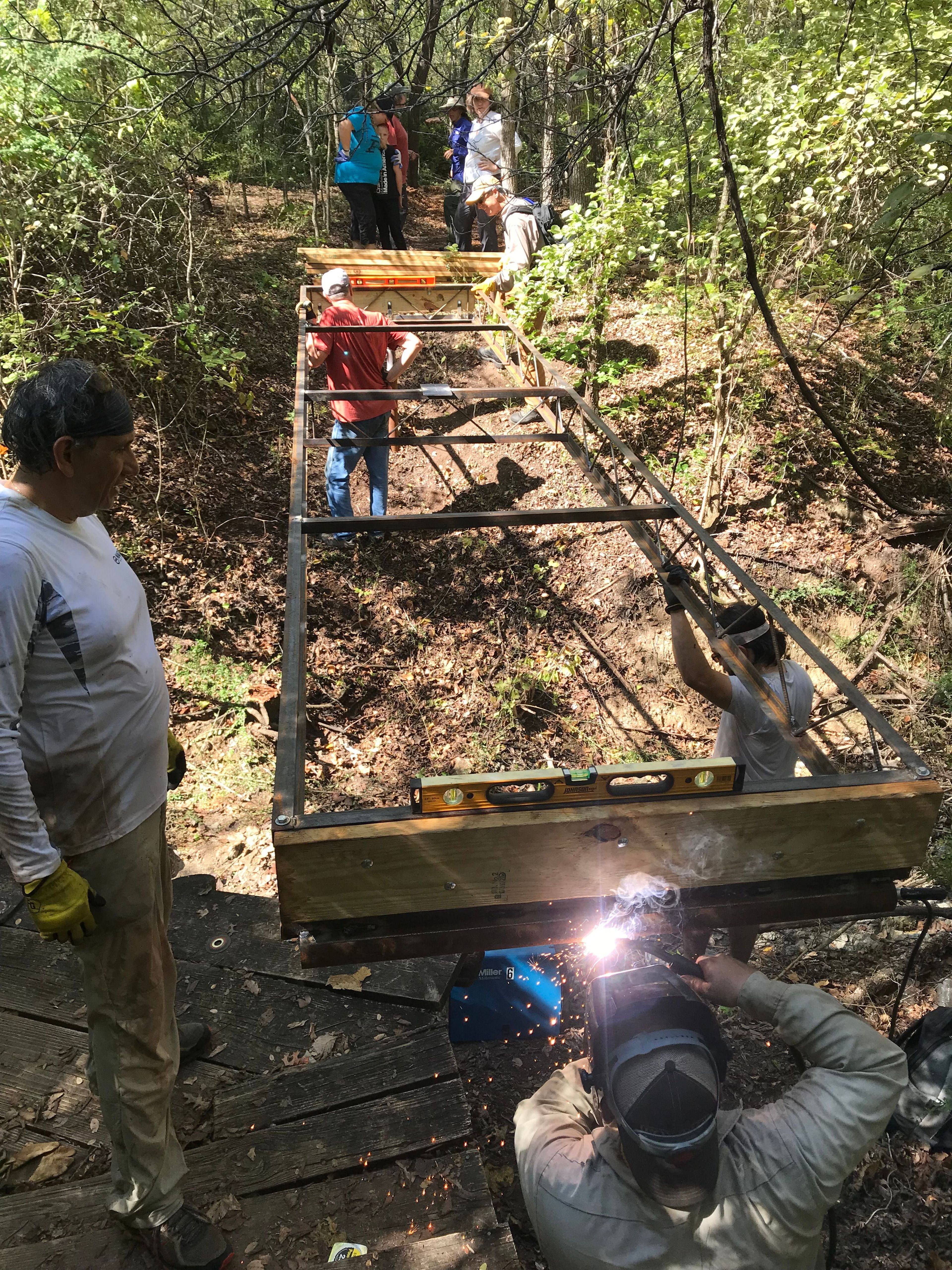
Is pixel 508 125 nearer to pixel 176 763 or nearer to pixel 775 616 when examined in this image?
pixel 775 616

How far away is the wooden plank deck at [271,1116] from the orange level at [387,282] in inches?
255

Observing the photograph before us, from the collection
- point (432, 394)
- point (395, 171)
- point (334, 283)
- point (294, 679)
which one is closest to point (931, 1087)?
point (294, 679)

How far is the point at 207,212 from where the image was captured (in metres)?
8.98

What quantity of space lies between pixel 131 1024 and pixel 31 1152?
0.85m

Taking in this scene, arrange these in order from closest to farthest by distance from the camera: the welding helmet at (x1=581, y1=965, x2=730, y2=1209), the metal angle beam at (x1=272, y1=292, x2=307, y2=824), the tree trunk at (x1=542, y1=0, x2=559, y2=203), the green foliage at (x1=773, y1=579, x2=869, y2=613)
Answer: the welding helmet at (x1=581, y1=965, x2=730, y2=1209) → the metal angle beam at (x1=272, y1=292, x2=307, y2=824) → the tree trunk at (x1=542, y1=0, x2=559, y2=203) → the green foliage at (x1=773, y1=579, x2=869, y2=613)

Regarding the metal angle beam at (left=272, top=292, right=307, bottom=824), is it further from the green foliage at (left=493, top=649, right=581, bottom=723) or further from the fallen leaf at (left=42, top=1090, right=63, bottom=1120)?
the green foliage at (left=493, top=649, right=581, bottom=723)

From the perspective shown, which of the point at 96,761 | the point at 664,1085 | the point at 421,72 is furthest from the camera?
the point at 421,72

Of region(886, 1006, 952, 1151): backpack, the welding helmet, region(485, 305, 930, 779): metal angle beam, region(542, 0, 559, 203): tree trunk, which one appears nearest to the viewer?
the welding helmet

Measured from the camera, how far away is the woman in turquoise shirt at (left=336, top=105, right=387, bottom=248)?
933 cm

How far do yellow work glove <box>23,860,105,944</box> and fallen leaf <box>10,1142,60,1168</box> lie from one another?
113 centimetres

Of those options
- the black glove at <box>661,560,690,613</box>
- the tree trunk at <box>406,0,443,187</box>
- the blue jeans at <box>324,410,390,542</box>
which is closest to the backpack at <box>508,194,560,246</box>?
the tree trunk at <box>406,0,443,187</box>

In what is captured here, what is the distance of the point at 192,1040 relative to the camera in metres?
2.76

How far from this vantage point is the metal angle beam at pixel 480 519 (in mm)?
3768

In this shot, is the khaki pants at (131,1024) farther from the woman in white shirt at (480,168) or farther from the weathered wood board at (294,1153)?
the woman in white shirt at (480,168)
